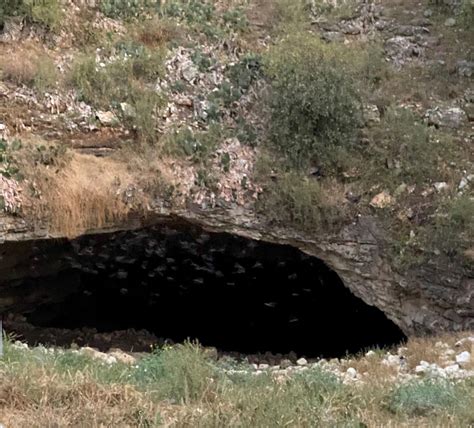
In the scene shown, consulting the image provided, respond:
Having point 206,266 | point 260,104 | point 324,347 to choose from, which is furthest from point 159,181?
point 324,347

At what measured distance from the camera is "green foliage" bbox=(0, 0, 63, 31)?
9.24 meters

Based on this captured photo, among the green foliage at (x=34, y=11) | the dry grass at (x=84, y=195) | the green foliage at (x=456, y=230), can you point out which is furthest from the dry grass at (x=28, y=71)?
the green foliage at (x=456, y=230)

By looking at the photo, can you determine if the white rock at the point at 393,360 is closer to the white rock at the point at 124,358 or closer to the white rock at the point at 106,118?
the white rock at the point at 124,358

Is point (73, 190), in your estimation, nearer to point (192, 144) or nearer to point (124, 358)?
point (192, 144)

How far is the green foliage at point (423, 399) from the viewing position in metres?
4.55

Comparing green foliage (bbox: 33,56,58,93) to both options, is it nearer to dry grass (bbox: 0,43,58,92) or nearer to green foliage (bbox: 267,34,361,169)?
dry grass (bbox: 0,43,58,92)

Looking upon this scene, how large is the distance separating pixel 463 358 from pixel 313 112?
3465 mm

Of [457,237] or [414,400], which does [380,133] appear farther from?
[414,400]

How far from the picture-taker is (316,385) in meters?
4.87

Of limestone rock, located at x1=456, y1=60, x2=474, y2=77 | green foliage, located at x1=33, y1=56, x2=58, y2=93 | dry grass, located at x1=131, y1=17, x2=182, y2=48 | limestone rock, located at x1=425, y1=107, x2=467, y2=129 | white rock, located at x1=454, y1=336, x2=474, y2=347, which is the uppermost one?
Result: limestone rock, located at x1=456, y1=60, x2=474, y2=77

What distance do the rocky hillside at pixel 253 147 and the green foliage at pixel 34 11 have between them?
0.02m

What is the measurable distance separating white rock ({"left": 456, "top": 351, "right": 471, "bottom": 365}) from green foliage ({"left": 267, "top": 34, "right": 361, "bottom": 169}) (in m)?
3.02

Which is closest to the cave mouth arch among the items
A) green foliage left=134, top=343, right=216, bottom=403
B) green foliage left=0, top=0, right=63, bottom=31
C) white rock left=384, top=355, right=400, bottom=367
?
white rock left=384, top=355, right=400, bottom=367

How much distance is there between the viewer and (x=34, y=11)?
924cm
